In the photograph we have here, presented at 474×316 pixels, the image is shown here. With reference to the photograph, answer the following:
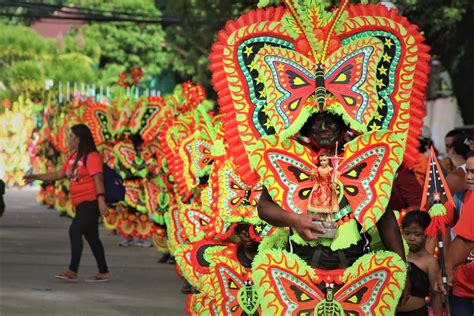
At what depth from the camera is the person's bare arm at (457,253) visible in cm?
775

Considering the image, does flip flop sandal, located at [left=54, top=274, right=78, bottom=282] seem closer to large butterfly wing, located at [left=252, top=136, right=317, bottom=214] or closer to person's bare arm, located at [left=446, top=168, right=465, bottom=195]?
person's bare arm, located at [left=446, top=168, right=465, bottom=195]

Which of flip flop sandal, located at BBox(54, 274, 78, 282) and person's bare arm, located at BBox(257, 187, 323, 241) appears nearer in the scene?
person's bare arm, located at BBox(257, 187, 323, 241)

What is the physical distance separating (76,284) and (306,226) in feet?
27.9

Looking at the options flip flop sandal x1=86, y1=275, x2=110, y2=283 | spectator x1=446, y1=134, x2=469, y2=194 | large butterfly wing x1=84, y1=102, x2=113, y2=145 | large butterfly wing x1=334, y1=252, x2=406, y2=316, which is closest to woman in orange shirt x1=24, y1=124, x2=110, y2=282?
flip flop sandal x1=86, y1=275, x2=110, y2=283

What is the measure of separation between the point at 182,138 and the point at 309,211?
23.5ft

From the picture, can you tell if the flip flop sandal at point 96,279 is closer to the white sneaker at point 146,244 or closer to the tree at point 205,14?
the white sneaker at point 146,244

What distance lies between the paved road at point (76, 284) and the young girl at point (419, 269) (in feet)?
14.3

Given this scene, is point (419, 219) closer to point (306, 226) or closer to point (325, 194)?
point (325, 194)

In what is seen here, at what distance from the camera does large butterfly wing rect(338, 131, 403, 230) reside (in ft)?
21.3

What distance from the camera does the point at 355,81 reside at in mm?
6738

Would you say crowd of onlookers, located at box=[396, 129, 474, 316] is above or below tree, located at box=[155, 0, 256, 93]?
below

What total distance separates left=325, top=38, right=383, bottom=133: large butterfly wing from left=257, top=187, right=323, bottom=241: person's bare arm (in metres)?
0.57

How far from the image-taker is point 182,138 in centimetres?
1347

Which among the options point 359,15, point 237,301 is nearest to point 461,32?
point 237,301
